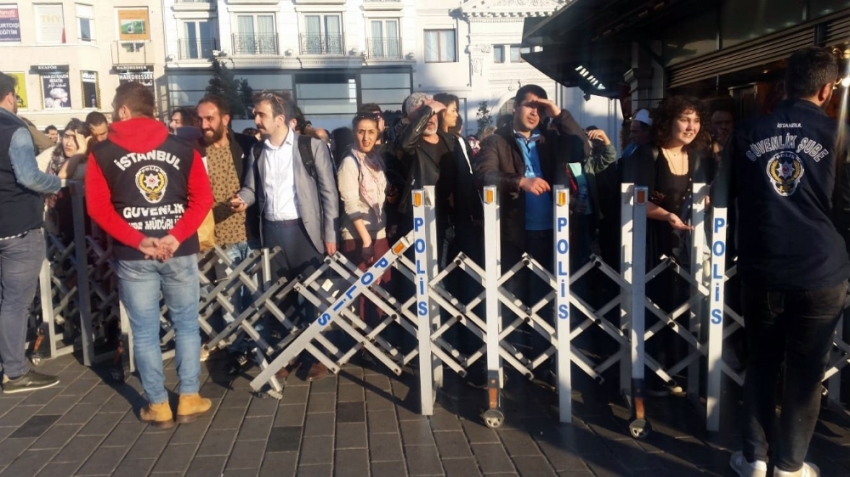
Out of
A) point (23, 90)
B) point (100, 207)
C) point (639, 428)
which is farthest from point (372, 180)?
point (23, 90)

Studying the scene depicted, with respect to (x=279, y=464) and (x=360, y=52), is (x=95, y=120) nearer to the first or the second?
(x=279, y=464)

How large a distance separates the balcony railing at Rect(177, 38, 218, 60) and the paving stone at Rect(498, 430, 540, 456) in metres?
37.4

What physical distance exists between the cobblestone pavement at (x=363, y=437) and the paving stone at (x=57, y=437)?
1cm

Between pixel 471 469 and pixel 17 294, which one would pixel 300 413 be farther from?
pixel 17 294

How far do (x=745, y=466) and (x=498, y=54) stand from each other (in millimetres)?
35548

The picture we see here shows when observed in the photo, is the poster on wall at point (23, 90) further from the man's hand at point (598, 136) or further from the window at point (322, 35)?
the man's hand at point (598, 136)

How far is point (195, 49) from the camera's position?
3838cm

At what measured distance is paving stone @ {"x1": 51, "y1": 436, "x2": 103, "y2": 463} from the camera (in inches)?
167

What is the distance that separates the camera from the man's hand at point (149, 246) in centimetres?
442

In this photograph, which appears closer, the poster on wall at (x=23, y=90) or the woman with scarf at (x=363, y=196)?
the woman with scarf at (x=363, y=196)

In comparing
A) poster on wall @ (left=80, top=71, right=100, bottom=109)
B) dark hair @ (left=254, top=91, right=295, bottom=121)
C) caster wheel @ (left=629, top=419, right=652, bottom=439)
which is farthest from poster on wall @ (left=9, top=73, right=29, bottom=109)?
caster wheel @ (left=629, top=419, right=652, bottom=439)

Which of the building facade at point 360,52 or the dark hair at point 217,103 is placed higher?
the building facade at point 360,52

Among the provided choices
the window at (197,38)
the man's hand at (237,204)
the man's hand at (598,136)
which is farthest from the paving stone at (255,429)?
the window at (197,38)

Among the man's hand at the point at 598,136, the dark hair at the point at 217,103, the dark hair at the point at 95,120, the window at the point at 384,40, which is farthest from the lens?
the window at the point at 384,40
